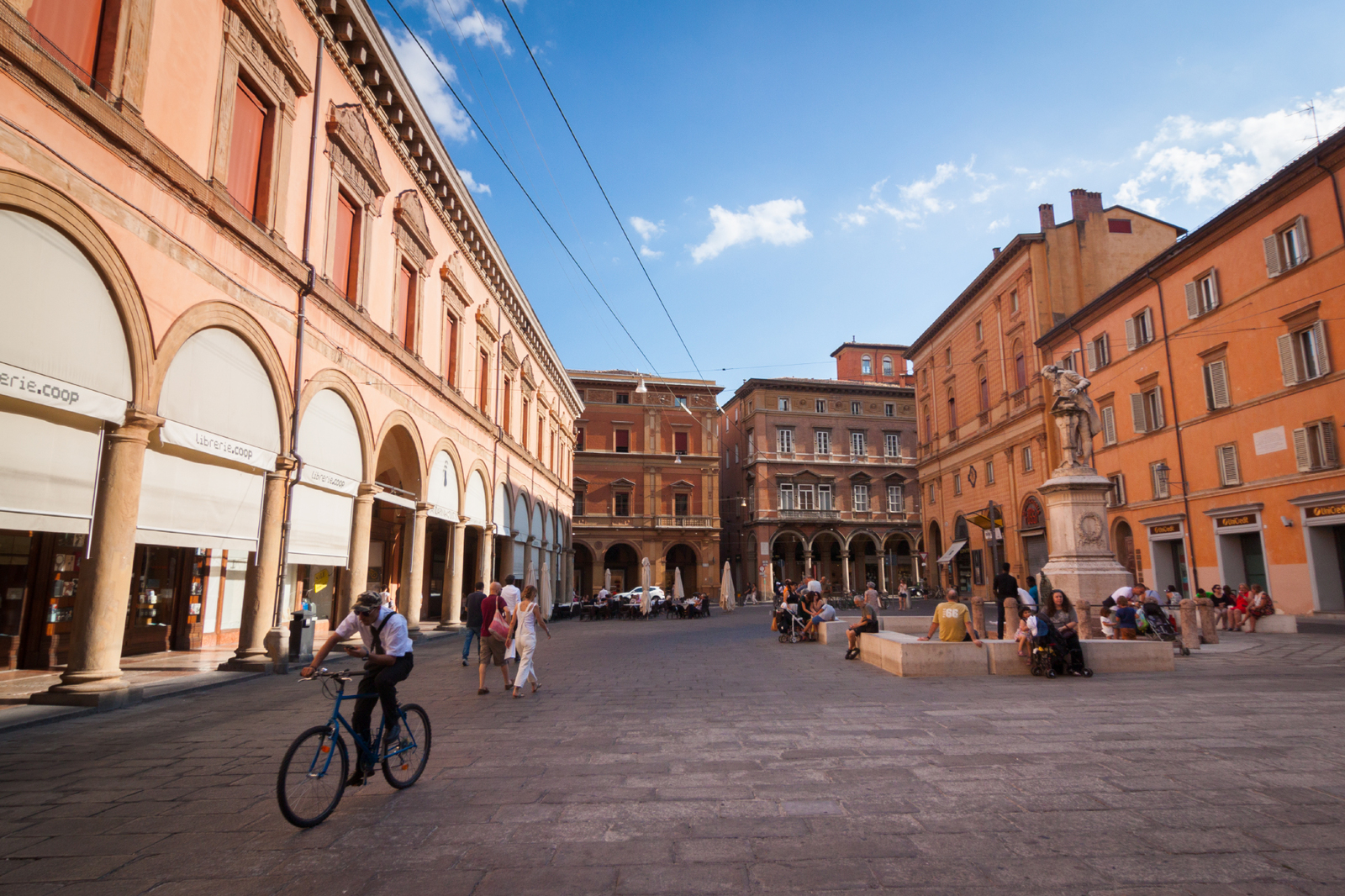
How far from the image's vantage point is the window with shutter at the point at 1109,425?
27312 mm

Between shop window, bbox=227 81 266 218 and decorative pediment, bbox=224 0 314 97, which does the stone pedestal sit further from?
decorative pediment, bbox=224 0 314 97

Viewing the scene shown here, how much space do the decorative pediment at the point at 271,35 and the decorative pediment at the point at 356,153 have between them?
3.16 ft

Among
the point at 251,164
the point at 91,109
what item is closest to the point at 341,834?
the point at 91,109

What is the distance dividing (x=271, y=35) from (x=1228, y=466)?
25087 mm

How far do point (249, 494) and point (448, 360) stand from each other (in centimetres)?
994

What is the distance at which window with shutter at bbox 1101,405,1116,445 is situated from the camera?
2731 centimetres

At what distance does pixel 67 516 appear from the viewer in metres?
8.31

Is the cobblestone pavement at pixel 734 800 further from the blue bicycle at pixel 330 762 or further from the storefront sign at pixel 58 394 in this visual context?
the storefront sign at pixel 58 394

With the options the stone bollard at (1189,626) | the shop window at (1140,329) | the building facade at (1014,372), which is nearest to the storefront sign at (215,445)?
the stone bollard at (1189,626)

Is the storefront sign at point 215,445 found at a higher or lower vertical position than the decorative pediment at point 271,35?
lower

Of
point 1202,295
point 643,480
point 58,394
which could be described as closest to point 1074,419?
point 1202,295

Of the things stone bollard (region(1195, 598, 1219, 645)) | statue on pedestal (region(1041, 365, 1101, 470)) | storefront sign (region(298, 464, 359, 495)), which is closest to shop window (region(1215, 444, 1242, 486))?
stone bollard (region(1195, 598, 1219, 645))

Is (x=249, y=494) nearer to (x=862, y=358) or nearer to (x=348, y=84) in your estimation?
(x=348, y=84)

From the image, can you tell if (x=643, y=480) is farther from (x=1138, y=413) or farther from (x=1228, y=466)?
(x=1228, y=466)
